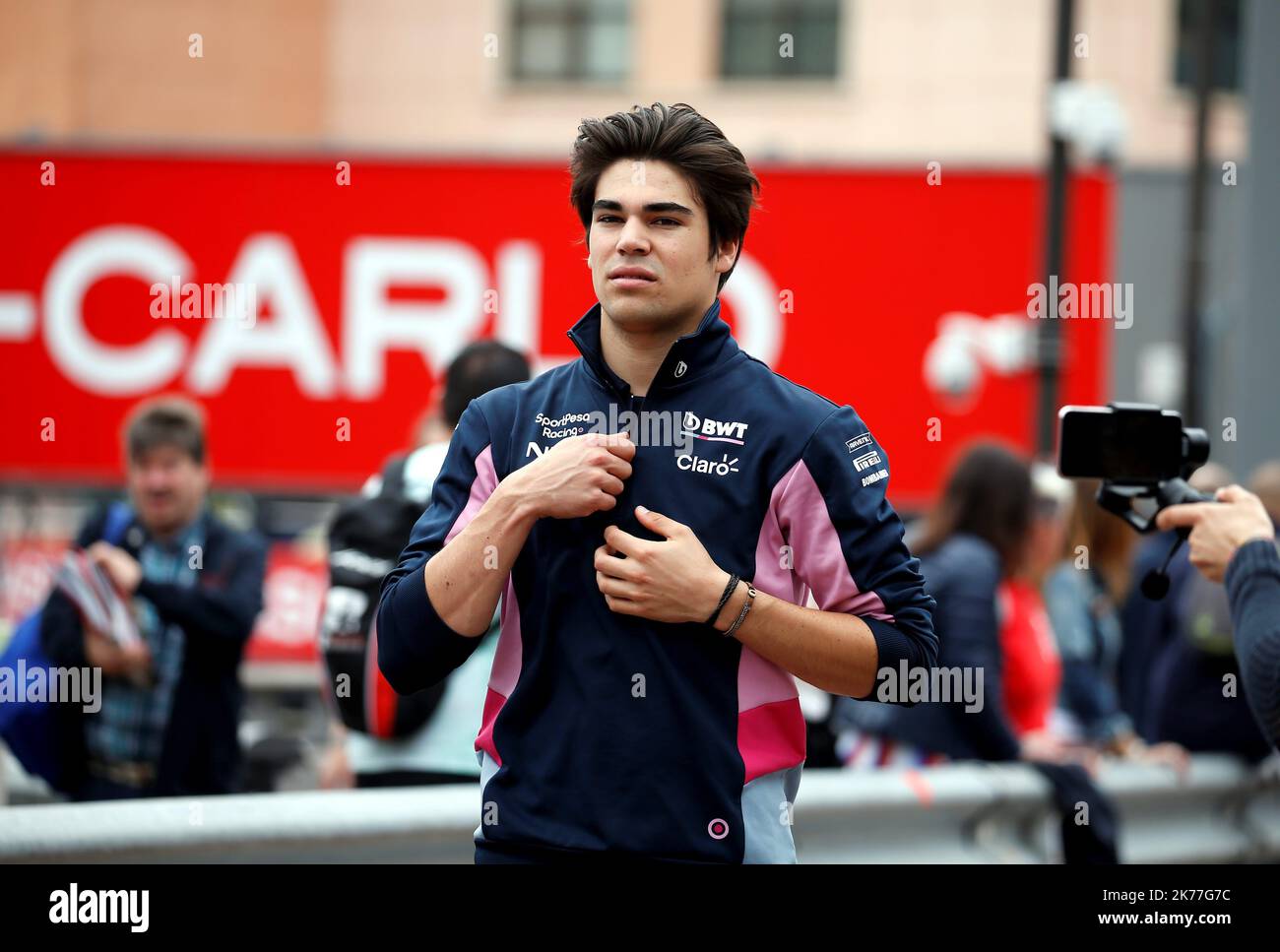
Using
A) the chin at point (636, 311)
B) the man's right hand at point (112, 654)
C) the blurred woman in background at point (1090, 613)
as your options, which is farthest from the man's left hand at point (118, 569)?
the blurred woman in background at point (1090, 613)

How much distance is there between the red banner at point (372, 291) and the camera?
458 inches

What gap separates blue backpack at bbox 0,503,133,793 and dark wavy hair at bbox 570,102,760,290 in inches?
103

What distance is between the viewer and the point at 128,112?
83.4 ft

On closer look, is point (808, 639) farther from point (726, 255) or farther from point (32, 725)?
point (32, 725)

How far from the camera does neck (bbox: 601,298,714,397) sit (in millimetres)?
2736

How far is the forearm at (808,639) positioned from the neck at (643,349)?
38 centimetres

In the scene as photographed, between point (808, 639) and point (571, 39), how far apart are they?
2573 cm

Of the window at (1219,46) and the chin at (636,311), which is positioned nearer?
the chin at (636,311)

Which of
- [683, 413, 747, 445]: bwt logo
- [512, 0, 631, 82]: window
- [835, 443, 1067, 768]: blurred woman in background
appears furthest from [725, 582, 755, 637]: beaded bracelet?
[512, 0, 631, 82]: window

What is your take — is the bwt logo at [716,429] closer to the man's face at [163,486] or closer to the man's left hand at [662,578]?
the man's left hand at [662,578]

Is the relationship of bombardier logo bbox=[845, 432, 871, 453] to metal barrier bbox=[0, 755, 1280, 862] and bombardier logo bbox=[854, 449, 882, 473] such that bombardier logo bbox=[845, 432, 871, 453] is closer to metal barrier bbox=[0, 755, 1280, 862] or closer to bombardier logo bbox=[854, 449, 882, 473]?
bombardier logo bbox=[854, 449, 882, 473]

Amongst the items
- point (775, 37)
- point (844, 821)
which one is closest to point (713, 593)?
point (844, 821)
